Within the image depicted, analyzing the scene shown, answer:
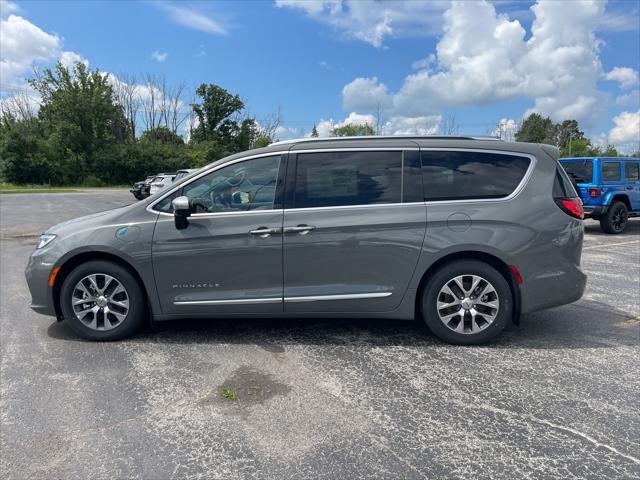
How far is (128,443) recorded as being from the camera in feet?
8.96

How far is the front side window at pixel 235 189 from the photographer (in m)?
4.14

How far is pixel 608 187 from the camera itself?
11.7m

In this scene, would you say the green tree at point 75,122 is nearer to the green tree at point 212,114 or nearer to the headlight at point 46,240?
the green tree at point 212,114

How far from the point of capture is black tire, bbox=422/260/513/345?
4082 millimetres

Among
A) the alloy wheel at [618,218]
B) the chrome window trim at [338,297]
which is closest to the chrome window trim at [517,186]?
the chrome window trim at [338,297]

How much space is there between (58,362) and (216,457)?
2.12 meters

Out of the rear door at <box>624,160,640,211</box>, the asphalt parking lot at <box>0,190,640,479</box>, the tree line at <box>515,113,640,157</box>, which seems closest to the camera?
the asphalt parking lot at <box>0,190,640,479</box>

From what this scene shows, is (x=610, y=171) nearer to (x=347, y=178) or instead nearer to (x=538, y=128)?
(x=347, y=178)

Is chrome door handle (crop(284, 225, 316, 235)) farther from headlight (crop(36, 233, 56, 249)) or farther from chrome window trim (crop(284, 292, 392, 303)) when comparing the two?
headlight (crop(36, 233, 56, 249))

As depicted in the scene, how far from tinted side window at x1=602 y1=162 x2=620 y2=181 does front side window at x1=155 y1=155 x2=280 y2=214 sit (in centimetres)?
1097

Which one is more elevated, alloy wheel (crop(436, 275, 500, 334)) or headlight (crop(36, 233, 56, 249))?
headlight (crop(36, 233, 56, 249))

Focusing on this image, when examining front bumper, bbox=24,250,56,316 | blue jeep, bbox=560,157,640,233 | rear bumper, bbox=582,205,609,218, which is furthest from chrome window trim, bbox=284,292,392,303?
rear bumper, bbox=582,205,609,218

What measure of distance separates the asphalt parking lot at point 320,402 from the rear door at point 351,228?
53 cm

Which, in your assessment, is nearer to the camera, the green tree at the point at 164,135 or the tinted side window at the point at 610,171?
the tinted side window at the point at 610,171
